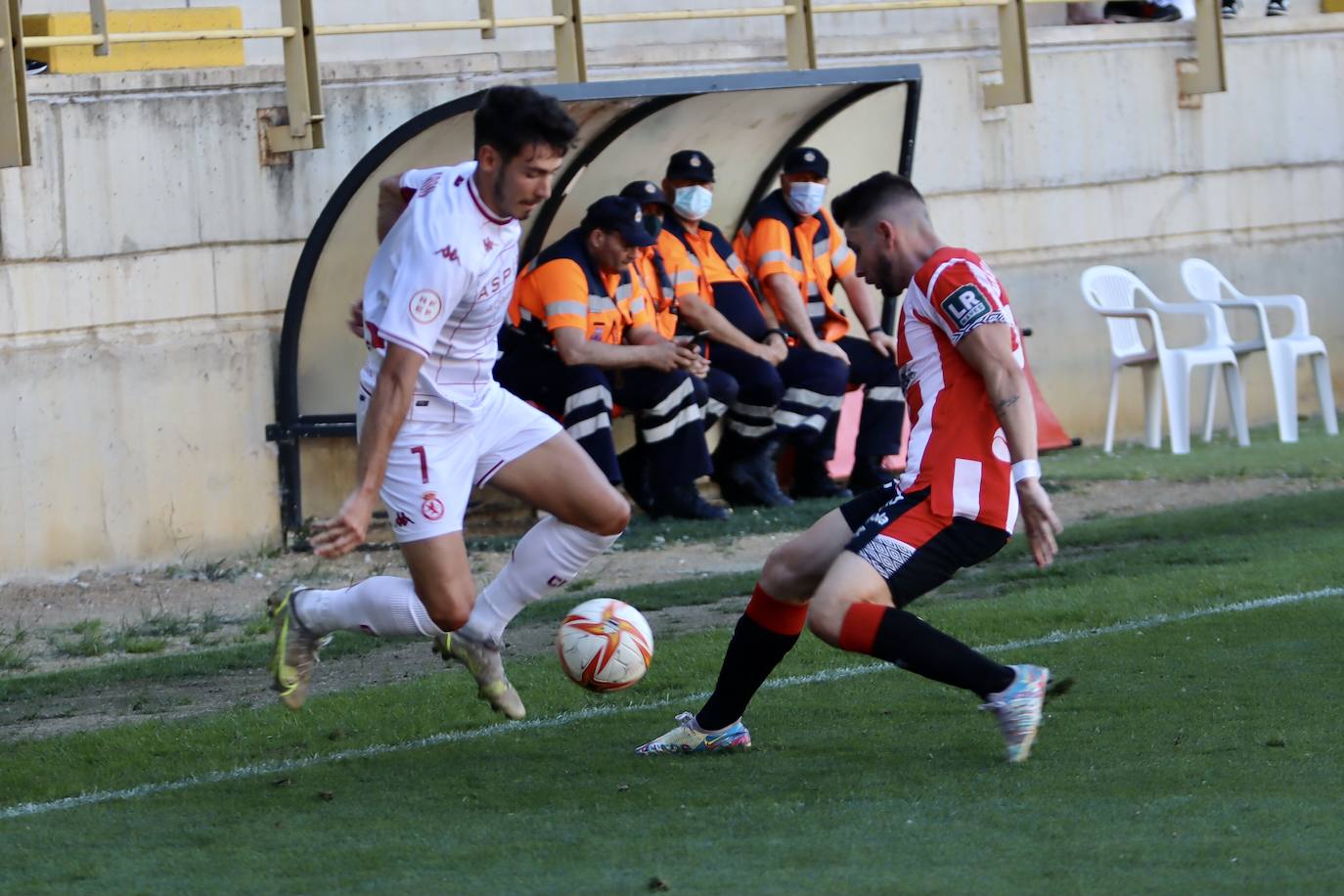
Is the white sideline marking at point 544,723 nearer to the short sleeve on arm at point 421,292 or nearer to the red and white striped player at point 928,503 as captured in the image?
A: the red and white striped player at point 928,503

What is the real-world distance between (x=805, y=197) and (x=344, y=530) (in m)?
7.06

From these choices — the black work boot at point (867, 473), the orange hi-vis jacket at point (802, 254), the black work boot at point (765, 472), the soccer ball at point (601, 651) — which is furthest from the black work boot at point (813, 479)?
the soccer ball at point (601, 651)

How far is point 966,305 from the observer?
Result: 5.05 metres

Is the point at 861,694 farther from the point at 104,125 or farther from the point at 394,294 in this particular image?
the point at 104,125

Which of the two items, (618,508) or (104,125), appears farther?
(104,125)

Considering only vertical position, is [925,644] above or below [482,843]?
above

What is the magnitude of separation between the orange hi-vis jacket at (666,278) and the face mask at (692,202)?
0.55ft

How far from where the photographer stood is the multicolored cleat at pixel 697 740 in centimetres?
554

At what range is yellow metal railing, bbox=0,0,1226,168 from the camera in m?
9.34

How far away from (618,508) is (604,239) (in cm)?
465

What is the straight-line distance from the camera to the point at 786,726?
5.88 m

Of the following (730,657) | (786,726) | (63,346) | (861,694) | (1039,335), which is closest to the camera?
(730,657)

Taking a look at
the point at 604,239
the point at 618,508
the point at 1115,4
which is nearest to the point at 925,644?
the point at 618,508

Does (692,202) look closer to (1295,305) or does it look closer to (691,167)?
(691,167)
